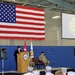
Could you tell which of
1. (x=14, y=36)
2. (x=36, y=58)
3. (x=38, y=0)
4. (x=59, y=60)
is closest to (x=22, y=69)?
(x=14, y=36)

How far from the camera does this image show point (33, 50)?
11.6 m

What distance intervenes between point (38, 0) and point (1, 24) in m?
4.30

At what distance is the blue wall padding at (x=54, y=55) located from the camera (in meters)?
10.8

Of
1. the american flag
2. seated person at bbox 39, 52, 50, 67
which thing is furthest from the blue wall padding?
the american flag

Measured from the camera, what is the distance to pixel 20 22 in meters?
10.1

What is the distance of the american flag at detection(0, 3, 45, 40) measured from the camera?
9385 mm

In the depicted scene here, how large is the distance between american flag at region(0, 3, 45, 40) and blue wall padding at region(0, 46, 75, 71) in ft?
3.65

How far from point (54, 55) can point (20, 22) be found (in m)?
3.45

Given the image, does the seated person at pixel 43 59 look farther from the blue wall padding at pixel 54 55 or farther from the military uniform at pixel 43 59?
the blue wall padding at pixel 54 55

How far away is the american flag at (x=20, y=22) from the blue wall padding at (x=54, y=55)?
111 centimetres

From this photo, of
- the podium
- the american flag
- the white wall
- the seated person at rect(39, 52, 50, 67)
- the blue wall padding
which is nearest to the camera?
the podium

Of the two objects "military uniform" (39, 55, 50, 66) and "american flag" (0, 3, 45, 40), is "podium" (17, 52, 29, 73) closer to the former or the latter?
"american flag" (0, 3, 45, 40)

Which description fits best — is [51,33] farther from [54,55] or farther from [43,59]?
[43,59]

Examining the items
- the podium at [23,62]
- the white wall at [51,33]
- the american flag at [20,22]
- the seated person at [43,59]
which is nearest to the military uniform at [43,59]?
the seated person at [43,59]
